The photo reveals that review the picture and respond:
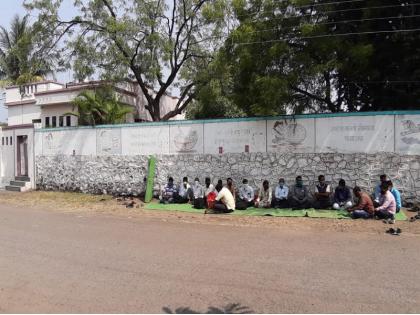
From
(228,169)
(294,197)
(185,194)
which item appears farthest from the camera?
(185,194)


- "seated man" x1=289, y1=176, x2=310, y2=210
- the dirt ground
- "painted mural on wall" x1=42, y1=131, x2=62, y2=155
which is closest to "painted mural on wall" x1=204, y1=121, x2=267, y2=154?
"seated man" x1=289, y1=176, x2=310, y2=210

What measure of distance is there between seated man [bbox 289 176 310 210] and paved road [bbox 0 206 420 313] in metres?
2.96

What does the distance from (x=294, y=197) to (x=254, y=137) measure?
2.63m

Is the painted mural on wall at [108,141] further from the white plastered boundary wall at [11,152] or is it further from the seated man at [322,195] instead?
the seated man at [322,195]

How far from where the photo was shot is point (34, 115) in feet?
79.0

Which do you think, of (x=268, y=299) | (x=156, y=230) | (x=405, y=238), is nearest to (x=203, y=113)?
(x=156, y=230)

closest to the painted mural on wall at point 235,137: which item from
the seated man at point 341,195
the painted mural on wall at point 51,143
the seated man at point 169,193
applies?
the seated man at point 169,193

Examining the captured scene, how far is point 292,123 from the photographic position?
13547 mm

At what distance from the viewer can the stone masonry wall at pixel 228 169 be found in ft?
40.7

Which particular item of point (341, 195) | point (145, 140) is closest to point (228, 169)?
point (145, 140)

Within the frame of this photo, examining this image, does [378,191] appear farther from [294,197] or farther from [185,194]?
[185,194]

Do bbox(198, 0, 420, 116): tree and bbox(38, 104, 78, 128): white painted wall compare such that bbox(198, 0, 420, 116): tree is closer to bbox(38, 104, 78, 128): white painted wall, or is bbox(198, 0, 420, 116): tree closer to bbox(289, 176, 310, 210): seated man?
bbox(289, 176, 310, 210): seated man

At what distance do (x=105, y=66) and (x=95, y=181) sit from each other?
16.8 feet

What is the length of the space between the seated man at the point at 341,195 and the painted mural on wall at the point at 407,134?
1.92 meters
